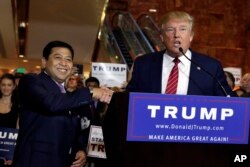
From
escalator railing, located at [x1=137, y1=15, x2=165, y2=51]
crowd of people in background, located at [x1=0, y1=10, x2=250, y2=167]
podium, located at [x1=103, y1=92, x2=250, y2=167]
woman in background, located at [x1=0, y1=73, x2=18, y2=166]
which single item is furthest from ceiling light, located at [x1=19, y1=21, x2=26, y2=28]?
podium, located at [x1=103, y1=92, x2=250, y2=167]

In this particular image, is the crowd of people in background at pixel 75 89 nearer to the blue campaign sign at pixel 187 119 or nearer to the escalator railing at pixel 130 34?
the blue campaign sign at pixel 187 119

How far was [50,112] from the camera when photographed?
8.23 ft

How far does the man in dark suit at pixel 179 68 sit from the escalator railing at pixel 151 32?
24.9ft

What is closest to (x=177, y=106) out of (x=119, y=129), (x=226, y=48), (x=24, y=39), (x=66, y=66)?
(x=119, y=129)

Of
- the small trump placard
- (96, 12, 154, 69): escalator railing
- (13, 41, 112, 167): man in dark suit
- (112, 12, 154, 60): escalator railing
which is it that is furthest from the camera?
(96, 12, 154, 69): escalator railing

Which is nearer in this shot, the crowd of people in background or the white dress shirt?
the crowd of people in background

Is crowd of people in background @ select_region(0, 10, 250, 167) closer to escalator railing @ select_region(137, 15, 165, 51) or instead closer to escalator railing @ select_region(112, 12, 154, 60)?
escalator railing @ select_region(137, 15, 165, 51)

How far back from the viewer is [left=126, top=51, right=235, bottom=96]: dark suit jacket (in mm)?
2545

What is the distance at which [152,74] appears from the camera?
8.71ft

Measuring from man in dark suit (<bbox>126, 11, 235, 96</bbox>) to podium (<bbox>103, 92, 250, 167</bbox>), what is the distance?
586 millimetres

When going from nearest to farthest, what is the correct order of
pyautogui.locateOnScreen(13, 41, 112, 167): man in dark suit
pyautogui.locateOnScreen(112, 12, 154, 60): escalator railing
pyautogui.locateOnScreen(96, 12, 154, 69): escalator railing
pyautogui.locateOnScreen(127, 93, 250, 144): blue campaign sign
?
pyautogui.locateOnScreen(127, 93, 250, 144): blue campaign sign, pyautogui.locateOnScreen(13, 41, 112, 167): man in dark suit, pyautogui.locateOnScreen(112, 12, 154, 60): escalator railing, pyautogui.locateOnScreen(96, 12, 154, 69): escalator railing

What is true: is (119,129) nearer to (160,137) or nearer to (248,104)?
(160,137)

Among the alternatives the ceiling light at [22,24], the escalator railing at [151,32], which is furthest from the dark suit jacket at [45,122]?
the ceiling light at [22,24]

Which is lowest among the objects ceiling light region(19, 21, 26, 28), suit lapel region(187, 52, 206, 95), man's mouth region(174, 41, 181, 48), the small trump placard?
the small trump placard
